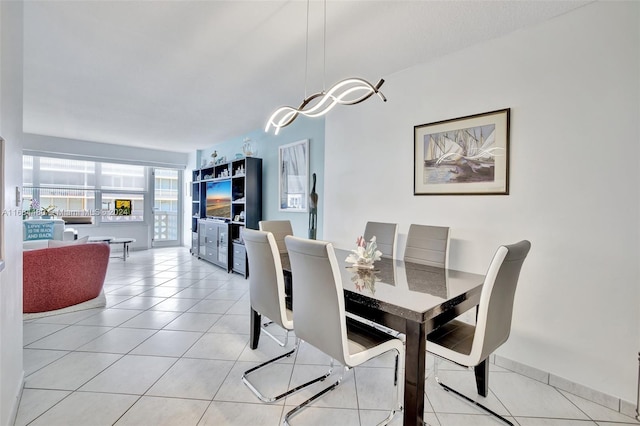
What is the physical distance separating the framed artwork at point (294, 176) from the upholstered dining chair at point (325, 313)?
2.69 m

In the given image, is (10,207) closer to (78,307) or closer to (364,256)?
(364,256)

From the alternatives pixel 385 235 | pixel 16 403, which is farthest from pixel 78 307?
pixel 385 235

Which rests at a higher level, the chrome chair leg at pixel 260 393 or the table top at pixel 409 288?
the table top at pixel 409 288

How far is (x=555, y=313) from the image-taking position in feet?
6.76

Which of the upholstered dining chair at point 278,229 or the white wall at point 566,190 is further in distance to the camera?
the upholstered dining chair at point 278,229

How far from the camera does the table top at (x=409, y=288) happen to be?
1.38m

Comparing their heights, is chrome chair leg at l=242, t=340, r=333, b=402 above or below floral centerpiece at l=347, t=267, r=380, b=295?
below

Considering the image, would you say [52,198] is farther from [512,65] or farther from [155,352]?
[512,65]

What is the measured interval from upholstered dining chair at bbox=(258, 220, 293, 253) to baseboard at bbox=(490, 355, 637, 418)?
6.87 ft

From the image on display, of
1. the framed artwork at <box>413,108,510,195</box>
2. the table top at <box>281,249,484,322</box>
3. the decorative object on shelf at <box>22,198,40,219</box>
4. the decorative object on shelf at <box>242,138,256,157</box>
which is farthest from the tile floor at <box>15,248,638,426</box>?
the decorative object on shelf at <box>22,198,40,219</box>

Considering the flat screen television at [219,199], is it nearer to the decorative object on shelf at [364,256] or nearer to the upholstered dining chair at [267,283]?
the upholstered dining chair at [267,283]

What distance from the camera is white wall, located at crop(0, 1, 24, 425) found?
140cm

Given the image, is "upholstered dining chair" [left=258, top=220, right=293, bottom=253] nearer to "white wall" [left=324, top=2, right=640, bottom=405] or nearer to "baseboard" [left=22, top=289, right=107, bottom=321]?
"white wall" [left=324, top=2, right=640, bottom=405]

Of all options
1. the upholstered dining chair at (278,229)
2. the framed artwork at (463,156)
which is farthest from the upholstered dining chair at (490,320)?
the upholstered dining chair at (278,229)
